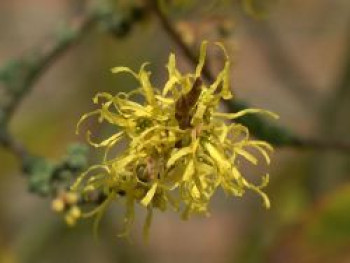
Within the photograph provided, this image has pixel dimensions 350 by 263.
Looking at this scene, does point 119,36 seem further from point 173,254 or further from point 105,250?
point 173,254

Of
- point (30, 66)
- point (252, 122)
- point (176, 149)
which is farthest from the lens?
point (30, 66)

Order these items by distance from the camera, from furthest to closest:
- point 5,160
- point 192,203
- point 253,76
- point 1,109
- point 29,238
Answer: point 253,76 < point 5,160 < point 29,238 < point 1,109 < point 192,203

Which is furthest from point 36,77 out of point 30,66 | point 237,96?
point 237,96

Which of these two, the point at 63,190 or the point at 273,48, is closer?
the point at 63,190

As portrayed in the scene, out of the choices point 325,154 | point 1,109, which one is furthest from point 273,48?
point 1,109

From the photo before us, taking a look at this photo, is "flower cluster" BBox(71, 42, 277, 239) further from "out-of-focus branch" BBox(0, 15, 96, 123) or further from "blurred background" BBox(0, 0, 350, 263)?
"out-of-focus branch" BBox(0, 15, 96, 123)

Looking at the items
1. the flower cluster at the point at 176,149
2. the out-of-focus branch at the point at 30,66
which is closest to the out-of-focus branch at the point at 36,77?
the out-of-focus branch at the point at 30,66

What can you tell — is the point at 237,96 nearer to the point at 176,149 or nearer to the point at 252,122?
the point at 252,122

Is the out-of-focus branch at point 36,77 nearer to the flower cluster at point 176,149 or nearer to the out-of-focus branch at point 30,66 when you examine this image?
the out-of-focus branch at point 30,66
